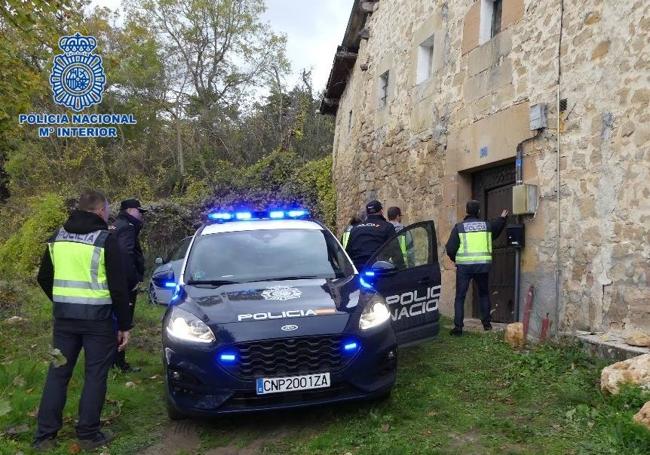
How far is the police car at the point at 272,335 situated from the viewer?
12.9ft

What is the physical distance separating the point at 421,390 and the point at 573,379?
1.31 m

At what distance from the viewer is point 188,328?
412 cm

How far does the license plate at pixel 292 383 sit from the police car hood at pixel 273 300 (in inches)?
16.1

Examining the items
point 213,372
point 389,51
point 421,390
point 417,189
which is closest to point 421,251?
point 421,390

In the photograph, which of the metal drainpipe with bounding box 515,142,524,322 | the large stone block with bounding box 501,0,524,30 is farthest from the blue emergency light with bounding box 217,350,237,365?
the large stone block with bounding box 501,0,524,30

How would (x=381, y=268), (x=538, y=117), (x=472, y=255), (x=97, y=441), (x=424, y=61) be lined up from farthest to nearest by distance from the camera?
(x=424, y=61) < (x=472, y=255) < (x=538, y=117) < (x=381, y=268) < (x=97, y=441)

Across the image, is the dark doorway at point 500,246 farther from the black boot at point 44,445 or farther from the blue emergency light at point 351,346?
the black boot at point 44,445

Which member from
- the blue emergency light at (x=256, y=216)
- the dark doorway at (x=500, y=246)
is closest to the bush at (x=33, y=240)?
the blue emergency light at (x=256, y=216)

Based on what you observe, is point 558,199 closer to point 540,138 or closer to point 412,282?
point 540,138

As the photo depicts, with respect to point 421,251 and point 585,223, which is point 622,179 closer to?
point 585,223

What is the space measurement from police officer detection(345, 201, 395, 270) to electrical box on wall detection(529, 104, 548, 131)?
2.05 metres

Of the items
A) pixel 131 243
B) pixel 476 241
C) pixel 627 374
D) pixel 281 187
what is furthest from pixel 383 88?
pixel 627 374

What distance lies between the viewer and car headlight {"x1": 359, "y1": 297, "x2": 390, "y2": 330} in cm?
424

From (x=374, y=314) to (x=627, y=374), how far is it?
6.40ft
